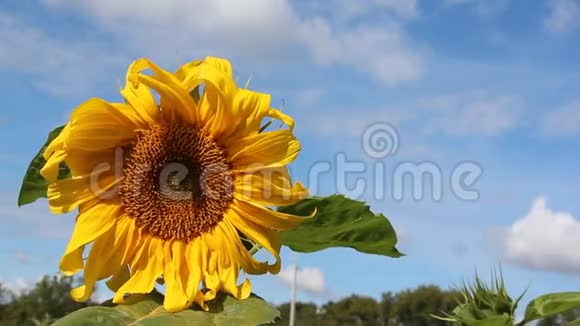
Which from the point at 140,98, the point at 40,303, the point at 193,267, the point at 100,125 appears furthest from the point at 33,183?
the point at 40,303

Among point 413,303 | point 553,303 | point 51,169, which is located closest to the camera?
point 553,303

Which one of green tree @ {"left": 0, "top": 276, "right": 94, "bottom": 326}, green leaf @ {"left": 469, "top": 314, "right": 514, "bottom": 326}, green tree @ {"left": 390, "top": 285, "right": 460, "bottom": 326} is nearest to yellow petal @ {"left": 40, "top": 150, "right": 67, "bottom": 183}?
green leaf @ {"left": 469, "top": 314, "right": 514, "bottom": 326}

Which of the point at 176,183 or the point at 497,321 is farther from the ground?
the point at 176,183

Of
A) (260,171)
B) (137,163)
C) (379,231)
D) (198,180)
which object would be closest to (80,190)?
(137,163)

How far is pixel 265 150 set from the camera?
1.83 meters

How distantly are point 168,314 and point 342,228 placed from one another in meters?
0.50

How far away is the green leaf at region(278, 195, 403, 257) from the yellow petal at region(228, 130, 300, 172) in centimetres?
11

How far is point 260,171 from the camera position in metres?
1.88

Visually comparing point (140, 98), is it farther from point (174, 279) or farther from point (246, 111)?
point (174, 279)

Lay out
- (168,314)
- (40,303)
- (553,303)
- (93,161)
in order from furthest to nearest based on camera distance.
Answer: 1. (40,303)
2. (93,161)
3. (553,303)
4. (168,314)

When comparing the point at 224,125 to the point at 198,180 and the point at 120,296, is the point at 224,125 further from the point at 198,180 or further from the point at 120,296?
the point at 120,296

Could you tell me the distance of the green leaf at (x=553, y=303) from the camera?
166cm

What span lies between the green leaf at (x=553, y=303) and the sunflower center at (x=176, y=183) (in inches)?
29.1

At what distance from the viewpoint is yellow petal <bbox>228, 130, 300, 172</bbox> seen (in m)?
1.81
